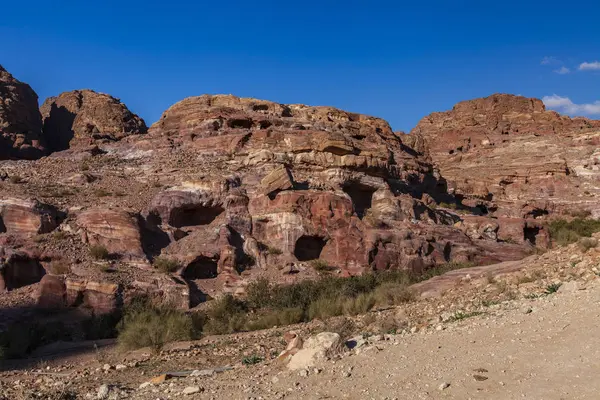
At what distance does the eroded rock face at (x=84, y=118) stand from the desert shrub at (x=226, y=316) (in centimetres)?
3367

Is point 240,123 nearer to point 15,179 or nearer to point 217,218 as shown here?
point 217,218

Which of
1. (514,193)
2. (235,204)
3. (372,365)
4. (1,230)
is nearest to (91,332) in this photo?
(1,230)

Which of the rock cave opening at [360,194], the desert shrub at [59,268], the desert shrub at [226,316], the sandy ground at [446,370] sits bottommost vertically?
the desert shrub at [226,316]

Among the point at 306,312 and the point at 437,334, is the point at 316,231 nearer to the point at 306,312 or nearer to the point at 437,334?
the point at 306,312

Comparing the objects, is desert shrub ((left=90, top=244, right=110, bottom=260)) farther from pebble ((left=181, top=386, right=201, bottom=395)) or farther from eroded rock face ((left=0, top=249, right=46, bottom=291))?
pebble ((left=181, top=386, right=201, bottom=395))

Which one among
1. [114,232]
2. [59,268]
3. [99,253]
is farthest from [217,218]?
[59,268]

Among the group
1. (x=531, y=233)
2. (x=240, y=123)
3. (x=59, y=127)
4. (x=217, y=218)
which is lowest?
(x=531, y=233)

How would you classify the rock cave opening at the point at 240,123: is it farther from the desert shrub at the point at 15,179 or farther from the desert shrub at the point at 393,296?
→ the desert shrub at the point at 393,296

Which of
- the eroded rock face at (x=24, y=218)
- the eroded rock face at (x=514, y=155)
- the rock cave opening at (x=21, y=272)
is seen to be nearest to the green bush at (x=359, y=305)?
the rock cave opening at (x=21, y=272)

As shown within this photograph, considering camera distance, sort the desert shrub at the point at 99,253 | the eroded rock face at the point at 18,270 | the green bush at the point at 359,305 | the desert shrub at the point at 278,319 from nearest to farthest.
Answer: the green bush at the point at 359,305, the desert shrub at the point at 278,319, the eroded rock face at the point at 18,270, the desert shrub at the point at 99,253

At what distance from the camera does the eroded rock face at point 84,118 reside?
48000 mm

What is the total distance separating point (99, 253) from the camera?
18.1 metres

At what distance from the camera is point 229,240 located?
2036 centimetres

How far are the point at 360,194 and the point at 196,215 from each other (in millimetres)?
8101
